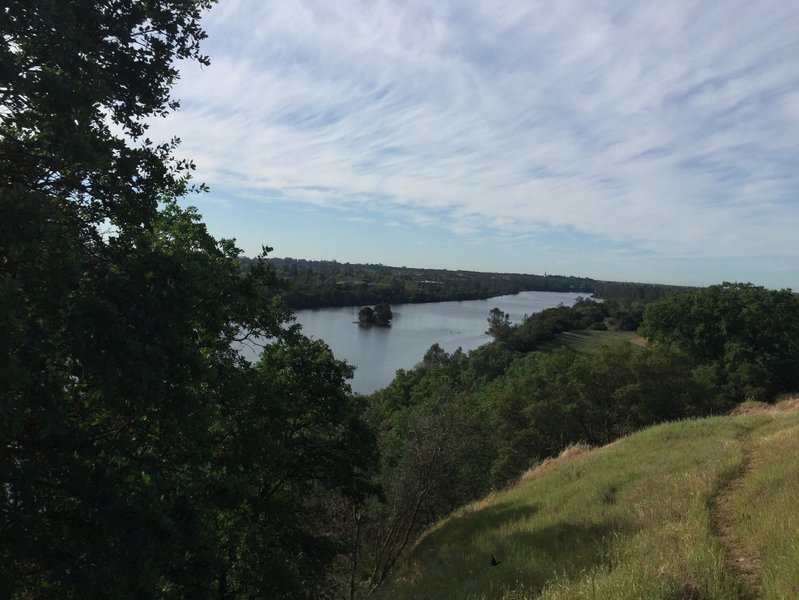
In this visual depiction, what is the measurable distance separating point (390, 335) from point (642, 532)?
80197mm

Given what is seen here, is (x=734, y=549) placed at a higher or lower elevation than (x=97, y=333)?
lower

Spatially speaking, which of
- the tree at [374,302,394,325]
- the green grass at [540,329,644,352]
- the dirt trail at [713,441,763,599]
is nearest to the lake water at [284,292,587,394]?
the tree at [374,302,394,325]

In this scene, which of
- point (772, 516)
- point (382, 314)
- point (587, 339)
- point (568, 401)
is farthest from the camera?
point (382, 314)

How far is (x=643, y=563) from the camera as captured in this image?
5.04 meters

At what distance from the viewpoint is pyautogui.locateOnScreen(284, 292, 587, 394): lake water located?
2438 inches

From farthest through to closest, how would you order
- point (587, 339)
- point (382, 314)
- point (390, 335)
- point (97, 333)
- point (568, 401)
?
point (382, 314)
point (390, 335)
point (587, 339)
point (568, 401)
point (97, 333)

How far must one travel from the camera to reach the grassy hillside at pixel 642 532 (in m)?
4.63

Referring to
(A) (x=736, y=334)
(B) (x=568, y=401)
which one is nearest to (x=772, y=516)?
(B) (x=568, y=401)

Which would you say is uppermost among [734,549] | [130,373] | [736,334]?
[130,373]

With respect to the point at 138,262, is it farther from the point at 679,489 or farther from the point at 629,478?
the point at 629,478

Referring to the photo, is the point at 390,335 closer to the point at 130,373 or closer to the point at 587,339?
the point at 587,339

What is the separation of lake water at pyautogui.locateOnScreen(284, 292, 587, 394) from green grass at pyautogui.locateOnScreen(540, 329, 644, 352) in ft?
49.0

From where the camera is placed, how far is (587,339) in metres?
76.8

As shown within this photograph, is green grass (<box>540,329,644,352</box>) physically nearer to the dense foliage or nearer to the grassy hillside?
the dense foliage
